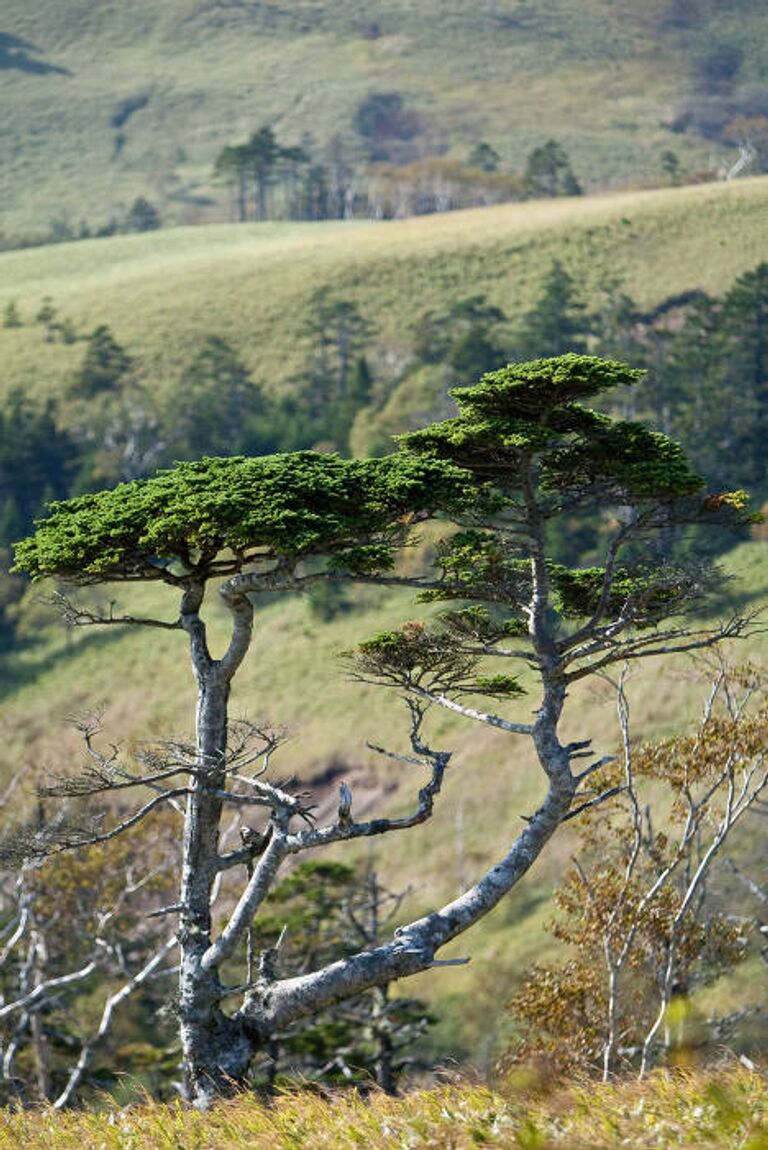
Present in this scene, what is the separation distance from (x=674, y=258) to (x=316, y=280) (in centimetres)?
2668

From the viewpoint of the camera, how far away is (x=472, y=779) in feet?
203

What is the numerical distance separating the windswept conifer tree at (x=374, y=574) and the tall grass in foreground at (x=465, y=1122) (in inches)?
109

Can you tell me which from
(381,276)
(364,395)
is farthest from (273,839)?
(381,276)

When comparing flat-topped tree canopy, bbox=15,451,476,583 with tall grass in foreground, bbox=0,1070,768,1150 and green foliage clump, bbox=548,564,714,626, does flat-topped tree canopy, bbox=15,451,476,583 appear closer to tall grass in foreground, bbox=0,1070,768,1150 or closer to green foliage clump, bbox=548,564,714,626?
green foliage clump, bbox=548,564,714,626

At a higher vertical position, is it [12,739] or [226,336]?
[226,336]

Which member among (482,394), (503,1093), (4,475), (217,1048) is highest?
(482,394)

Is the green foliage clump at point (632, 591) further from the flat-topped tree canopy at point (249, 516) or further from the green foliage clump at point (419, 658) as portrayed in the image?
the flat-topped tree canopy at point (249, 516)

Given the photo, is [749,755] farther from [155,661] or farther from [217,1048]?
[155,661]

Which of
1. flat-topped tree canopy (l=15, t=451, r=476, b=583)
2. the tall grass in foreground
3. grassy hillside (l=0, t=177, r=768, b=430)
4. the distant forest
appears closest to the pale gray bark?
flat-topped tree canopy (l=15, t=451, r=476, b=583)

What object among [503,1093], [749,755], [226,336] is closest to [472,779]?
[749,755]

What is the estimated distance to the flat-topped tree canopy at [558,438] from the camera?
1938 centimetres

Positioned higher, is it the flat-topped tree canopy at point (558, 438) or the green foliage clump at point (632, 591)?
the flat-topped tree canopy at point (558, 438)

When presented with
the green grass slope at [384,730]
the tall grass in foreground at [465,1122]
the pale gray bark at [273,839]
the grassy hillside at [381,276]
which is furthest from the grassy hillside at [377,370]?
the tall grass in foreground at [465,1122]

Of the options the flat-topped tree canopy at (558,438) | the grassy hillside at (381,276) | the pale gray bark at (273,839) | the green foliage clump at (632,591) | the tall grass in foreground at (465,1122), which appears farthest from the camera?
the grassy hillside at (381,276)
